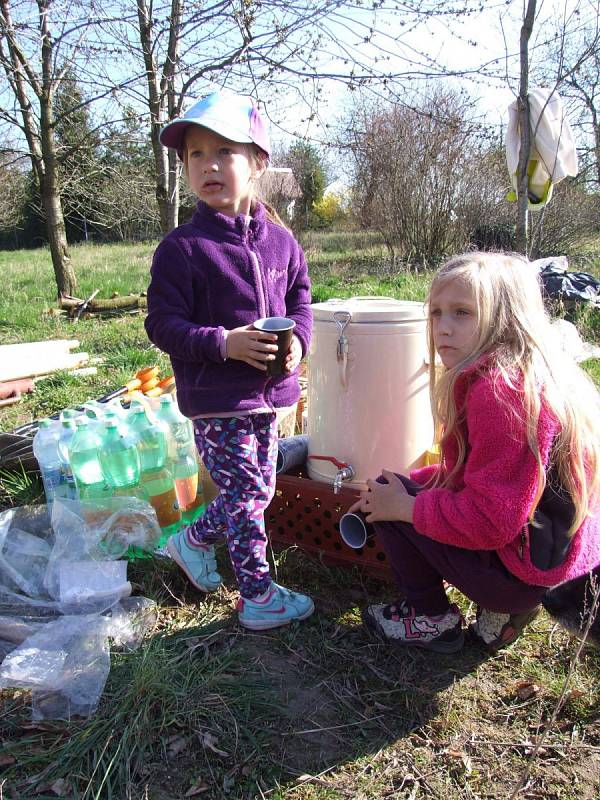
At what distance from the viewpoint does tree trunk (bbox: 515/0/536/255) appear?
411 centimetres

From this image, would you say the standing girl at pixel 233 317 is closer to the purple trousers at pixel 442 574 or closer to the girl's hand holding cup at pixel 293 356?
the girl's hand holding cup at pixel 293 356

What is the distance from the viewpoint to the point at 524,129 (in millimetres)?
4371

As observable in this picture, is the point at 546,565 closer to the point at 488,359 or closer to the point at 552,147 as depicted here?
the point at 488,359

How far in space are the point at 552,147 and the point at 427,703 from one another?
13.9 feet

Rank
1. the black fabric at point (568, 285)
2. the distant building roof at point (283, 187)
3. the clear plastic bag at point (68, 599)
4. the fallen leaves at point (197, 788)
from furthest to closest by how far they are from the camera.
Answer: the distant building roof at point (283, 187), the black fabric at point (568, 285), the clear plastic bag at point (68, 599), the fallen leaves at point (197, 788)

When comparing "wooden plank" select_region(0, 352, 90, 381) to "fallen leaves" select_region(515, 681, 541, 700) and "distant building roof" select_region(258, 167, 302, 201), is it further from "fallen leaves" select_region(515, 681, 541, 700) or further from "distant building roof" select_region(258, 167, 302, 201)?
"distant building roof" select_region(258, 167, 302, 201)

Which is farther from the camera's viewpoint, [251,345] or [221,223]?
[221,223]

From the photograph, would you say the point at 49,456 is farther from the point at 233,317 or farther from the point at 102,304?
the point at 102,304

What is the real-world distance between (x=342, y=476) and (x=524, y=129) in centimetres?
321

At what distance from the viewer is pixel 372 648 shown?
6.73ft

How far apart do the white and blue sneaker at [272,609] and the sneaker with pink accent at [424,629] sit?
276 mm

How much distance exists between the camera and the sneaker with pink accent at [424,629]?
2023 millimetres

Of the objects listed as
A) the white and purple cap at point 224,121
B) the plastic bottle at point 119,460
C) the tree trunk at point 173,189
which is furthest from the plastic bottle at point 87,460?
the tree trunk at point 173,189

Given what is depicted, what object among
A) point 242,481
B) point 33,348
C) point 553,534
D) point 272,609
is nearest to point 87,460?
point 242,481
